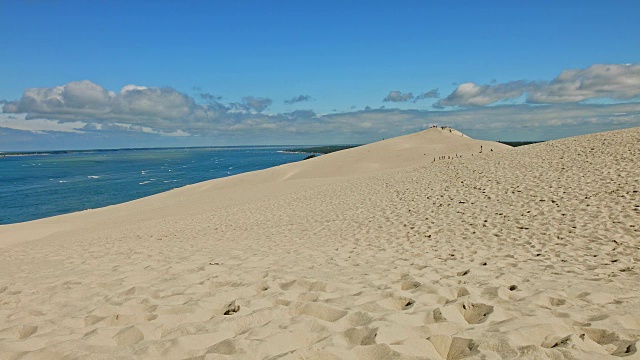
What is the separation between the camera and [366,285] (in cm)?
533

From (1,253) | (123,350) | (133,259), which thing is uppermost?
(123,350)

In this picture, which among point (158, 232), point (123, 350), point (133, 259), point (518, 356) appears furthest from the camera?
point (158, 232)

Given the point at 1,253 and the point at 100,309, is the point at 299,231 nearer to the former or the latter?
the point at 100,309

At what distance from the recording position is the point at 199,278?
19.6 ft

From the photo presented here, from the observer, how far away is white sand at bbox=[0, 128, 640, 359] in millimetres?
3436

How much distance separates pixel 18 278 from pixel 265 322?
232 inches

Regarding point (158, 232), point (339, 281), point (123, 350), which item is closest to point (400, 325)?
point (339, 281)

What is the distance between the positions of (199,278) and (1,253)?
33.4 ft

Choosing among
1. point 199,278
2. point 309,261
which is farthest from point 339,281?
point 199,278

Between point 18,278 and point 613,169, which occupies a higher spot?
point 613,169

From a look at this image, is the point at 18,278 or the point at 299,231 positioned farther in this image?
the point at 299,231

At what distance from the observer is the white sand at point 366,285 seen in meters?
3.44

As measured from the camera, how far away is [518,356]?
10.1ft

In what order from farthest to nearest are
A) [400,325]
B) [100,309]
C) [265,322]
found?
[100,309] → [265,322] → [400,325]
